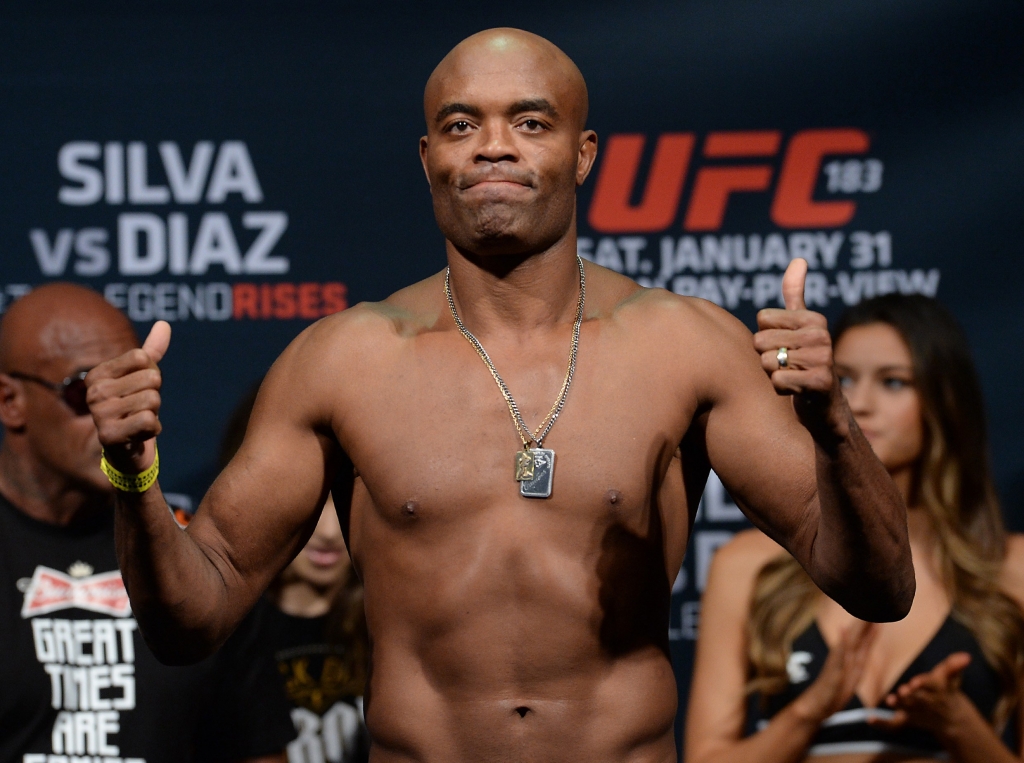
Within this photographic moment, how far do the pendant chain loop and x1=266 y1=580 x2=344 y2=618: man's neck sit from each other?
49.3 inches

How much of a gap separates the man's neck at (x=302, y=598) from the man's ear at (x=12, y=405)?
2.31 feet

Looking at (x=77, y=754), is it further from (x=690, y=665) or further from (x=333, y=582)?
(x=690, y=665)

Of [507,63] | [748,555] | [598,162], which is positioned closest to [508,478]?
[507,63]

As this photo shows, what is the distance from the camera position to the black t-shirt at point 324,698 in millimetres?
3217

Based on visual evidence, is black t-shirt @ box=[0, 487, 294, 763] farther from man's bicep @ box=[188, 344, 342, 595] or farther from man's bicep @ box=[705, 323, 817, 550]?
man's bicep @ box=[705, 323, 817, 550]

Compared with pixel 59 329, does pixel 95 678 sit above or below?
below

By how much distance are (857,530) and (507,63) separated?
87 cm

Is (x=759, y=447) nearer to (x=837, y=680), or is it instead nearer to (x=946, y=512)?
(x=837, y=680)

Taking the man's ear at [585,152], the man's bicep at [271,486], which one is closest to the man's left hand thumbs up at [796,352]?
the man's ear at [585,152]

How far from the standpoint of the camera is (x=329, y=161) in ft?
12.3

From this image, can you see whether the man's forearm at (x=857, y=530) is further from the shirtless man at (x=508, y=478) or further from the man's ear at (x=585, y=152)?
the man's ear at (x=585, y=152)

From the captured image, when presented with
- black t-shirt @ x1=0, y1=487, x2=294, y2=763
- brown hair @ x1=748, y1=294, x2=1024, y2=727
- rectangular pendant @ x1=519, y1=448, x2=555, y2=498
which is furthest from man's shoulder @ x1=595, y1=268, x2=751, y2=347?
black t-shirt @ x1=0, y1=487, x2=294, y2=763

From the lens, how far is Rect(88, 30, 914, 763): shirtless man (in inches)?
81.4

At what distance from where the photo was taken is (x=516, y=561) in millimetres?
2080
